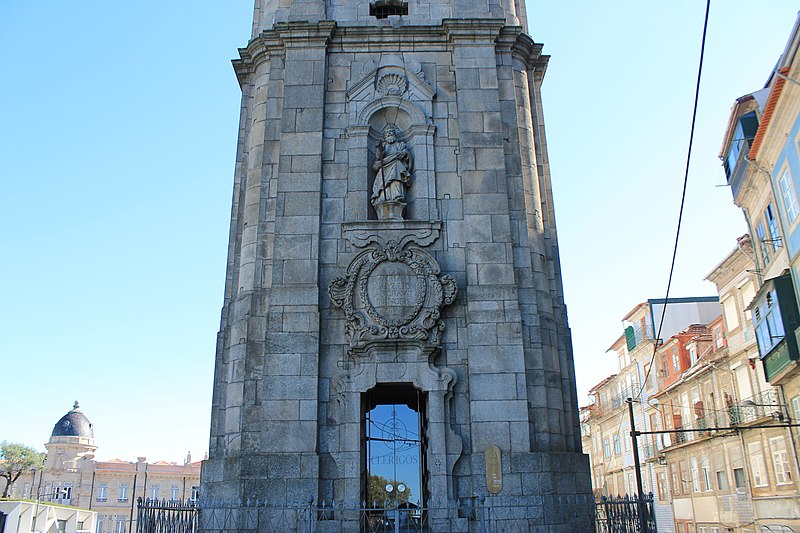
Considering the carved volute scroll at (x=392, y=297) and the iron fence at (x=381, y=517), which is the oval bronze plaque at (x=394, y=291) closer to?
the carved volute scroll at (x=392, y=297)

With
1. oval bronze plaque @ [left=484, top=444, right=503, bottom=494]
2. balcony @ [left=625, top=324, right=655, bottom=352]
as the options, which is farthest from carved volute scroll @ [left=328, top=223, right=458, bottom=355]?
balcony @ [left=625, top=324, right=655, bottom=352]

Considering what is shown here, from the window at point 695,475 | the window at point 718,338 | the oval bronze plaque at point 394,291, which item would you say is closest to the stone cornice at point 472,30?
the oval bronze plaque at point 394,291

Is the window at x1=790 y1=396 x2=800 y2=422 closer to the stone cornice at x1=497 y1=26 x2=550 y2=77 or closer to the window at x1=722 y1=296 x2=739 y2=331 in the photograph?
the window at x1=722 y1=296 x2=739 y2=331

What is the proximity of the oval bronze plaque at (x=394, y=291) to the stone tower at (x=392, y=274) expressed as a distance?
4 cm

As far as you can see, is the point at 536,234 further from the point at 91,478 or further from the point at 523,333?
the point at 91,478

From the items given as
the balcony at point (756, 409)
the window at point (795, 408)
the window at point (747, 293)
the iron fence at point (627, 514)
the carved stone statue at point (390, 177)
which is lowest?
the iron fence at point (627, 514)

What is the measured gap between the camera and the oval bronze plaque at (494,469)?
543 inches

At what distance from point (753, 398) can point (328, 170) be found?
874 inches

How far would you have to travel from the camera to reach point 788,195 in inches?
850

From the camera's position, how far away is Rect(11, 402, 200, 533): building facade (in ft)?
235

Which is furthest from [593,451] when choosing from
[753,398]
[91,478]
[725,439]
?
[91,478]

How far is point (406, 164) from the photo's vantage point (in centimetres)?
1667

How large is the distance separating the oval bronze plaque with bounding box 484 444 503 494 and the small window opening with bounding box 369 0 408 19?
450 inches

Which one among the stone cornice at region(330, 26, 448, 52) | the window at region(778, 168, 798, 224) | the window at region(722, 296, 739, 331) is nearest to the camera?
the stone cornice at region(330, 26, 448, 52)
